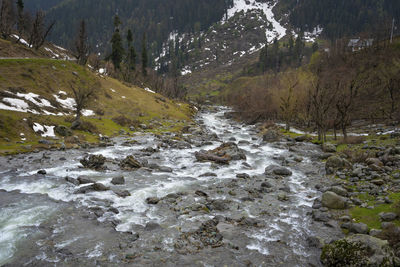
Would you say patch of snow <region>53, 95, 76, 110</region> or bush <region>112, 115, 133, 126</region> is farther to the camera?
bush <region>112, 115, 133, 126</region>

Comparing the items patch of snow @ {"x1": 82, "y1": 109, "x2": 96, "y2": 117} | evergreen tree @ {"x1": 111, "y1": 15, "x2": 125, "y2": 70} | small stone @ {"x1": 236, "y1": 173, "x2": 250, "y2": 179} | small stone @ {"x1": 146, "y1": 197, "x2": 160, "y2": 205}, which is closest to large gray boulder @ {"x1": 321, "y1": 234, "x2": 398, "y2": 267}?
small stone @ {"x1": 146, "y1": 197, "x2": 160, "y2": 205}

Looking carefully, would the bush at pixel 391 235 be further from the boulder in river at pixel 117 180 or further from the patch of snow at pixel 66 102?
the patch of snow at pixel 66 102

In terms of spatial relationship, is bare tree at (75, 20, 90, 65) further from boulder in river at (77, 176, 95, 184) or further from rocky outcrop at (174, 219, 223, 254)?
rocky outcrop at (174, 219, 223, 254)

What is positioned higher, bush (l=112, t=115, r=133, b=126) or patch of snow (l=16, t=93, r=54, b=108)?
patch of snow (l=16, t=93, r=54, b=108)

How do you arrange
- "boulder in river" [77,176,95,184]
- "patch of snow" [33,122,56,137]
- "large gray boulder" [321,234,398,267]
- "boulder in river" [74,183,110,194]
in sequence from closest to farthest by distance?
"large gray boulder" [321,234,398,267] → "boulder in river" [74,183,110,194] → "boulder in river" [77,176,95,184] → "patch of snow" [33,122,56,137]

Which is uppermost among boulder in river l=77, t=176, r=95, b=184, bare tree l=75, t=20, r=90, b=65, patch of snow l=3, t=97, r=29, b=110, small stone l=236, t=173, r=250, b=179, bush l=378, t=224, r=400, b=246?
bare tree l=75, t=20, r=90, b=65

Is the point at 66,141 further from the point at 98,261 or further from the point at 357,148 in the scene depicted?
the point at 357,148

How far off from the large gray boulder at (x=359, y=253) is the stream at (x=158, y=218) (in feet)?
2.31

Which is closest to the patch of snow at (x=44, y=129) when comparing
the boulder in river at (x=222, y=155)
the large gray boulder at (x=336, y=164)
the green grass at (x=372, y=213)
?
the boulder in river at (x=222, y=155)

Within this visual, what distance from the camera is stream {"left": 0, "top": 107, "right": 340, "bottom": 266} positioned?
1041 centimetres

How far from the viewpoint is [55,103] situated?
42.8 meters

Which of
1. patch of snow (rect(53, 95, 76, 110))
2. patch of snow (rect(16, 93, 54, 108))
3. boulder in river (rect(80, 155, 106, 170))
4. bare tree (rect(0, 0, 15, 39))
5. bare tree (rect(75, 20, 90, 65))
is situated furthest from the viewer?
bare tree (rect(0, 0, 15, 39))

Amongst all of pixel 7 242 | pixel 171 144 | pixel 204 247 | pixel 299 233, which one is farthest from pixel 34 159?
pixel 299 233

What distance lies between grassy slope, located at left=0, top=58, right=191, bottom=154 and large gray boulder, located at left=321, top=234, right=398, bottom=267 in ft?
92.6
